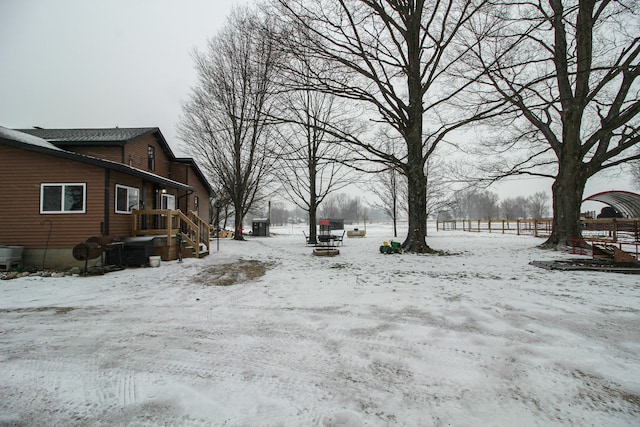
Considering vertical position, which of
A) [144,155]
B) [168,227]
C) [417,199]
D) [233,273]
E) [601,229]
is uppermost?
[144,155]

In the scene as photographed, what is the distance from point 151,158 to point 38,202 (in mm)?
7182

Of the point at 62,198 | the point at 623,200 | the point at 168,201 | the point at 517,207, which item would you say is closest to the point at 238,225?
the point at 168,201

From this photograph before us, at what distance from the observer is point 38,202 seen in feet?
33.0

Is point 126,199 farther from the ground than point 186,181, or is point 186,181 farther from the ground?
point 186,181

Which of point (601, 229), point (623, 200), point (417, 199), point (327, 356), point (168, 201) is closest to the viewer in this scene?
point (327, 356)

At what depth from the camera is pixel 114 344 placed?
3.75m

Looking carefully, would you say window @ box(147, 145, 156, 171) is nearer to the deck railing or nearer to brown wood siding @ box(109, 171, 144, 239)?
the deck railing

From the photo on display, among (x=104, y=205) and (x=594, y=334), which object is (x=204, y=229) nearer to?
(x=104, y=205)

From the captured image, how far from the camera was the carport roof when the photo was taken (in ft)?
70.4

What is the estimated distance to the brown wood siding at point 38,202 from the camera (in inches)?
390

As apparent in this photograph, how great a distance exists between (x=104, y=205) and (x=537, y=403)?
12.2 m

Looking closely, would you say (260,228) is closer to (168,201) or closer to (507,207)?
(168,201)

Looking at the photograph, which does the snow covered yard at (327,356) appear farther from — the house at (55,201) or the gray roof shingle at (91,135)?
the gray roof shingle at (91,135)

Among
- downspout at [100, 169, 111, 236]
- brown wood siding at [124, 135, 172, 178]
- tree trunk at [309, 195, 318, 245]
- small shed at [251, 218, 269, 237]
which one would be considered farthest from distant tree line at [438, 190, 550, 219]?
downspout at [100, 169, 111, 236]
